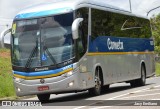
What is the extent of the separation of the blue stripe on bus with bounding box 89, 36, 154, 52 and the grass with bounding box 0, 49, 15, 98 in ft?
19.8

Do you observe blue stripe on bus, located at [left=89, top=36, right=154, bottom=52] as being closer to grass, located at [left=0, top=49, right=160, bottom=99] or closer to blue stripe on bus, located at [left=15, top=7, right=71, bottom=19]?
blue stripe on bus, located at [left=15, top=7, right=71, bottom=19]

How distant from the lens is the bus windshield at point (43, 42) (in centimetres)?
1742

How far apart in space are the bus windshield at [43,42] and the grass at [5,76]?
21.8 ft

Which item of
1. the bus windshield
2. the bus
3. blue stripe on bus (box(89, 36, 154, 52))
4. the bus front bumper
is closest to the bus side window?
the bus

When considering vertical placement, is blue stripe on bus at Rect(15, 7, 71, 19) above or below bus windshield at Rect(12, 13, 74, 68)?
above

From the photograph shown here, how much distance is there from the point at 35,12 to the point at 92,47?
2.63m

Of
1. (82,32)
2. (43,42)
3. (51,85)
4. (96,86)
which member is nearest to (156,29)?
(96,86)

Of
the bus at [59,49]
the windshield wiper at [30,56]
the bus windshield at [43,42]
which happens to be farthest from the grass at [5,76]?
the windshield wiper at [30,56]

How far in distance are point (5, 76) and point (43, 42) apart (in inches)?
846

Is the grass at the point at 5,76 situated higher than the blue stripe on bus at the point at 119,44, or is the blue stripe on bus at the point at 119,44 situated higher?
the blue stripe on bus at the point at 119,44

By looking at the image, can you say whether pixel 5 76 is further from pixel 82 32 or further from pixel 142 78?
pixel 82 32

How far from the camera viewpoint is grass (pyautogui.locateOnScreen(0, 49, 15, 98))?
25.0 metres

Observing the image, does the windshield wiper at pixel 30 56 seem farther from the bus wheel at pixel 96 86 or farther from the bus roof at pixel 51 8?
the bus wheel at pixel 96 86

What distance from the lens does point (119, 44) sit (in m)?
22.9
